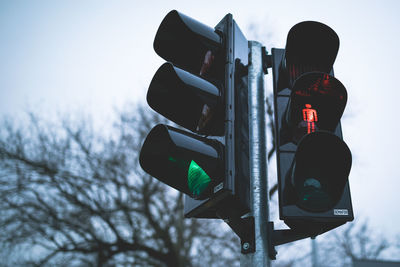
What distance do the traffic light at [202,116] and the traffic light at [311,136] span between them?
23 centimetres

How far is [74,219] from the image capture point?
1117 centimetres

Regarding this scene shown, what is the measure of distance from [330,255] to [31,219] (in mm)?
19881

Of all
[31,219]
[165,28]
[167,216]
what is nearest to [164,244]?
[167,216]

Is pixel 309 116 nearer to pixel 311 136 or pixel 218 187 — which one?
pixel 311 136

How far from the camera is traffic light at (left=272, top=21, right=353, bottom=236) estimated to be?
1974 mm

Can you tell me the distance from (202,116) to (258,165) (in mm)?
461

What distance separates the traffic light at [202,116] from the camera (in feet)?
6.87

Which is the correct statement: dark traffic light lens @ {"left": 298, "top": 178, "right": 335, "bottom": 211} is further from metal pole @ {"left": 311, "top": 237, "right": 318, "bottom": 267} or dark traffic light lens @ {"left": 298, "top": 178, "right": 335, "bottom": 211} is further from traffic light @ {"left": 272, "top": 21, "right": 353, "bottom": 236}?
metal pole @ {"left": 311, "top": 237, "right": 318, "bottom": 267}

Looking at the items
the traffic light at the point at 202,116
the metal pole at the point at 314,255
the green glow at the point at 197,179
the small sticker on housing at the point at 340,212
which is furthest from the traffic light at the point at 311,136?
the metal pole at the point at 314,255

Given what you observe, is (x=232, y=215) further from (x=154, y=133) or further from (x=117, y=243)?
(x=117, y=243)

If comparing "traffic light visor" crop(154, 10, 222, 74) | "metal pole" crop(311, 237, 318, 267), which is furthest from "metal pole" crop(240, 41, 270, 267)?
"metal pole" crop(311, 237, 318, 267)

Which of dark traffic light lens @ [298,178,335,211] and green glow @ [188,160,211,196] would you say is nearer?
dark traffic light lens @ [298,178,335,211]

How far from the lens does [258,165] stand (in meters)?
2.22

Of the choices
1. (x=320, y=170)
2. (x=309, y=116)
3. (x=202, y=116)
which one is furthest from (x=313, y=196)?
(x=202, y=116)
